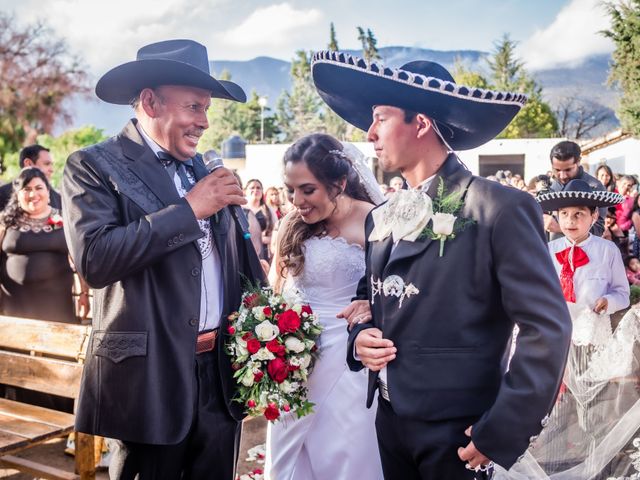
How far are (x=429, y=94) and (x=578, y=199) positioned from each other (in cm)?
289

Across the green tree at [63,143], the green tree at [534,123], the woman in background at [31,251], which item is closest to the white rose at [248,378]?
the woman in background at [31,251]

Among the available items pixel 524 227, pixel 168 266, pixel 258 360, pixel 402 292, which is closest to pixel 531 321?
pixel 524 227

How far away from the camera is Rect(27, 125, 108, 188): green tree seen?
33.0 metres

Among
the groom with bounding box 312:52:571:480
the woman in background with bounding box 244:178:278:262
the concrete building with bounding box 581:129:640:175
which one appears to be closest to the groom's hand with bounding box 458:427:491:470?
the groom with bounding box 312:52:571:480

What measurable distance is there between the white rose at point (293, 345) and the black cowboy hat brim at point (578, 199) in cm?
252

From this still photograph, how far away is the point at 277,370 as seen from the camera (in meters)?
2.71

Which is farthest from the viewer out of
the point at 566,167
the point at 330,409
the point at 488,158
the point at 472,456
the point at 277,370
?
the point at 488,158

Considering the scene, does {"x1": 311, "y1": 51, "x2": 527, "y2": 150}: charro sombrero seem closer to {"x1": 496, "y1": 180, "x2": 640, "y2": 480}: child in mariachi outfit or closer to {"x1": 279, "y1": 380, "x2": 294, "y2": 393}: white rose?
{"x1": 279, "y1": 380, "x2": 294, "y2": 393}: white rose

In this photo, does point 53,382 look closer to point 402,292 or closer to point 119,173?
point 119,173

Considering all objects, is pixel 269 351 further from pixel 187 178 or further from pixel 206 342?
pixel 187 178

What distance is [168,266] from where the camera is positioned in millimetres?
2457

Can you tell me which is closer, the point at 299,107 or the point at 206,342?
the point at 206,342

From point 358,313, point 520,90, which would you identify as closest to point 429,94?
point 358,313

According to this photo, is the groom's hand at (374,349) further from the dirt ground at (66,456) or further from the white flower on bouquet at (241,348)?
the dirt ground at (66,456)
